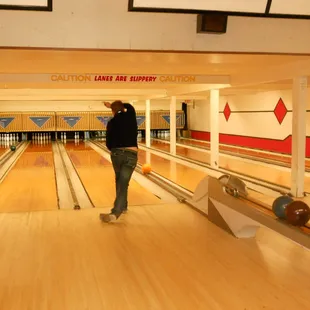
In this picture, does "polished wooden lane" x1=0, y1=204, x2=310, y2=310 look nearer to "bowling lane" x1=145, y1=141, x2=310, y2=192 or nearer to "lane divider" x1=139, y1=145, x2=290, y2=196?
"lane divider" x1=139, y1=145, x2=290, y2=196

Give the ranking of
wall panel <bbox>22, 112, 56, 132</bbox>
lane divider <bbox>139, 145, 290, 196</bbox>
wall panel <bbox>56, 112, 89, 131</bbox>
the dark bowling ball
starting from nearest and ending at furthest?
the dark bowling ball
lane divider <bbox>139, 145, 290, 196</bbox>
wall panel <bbox>22, 112, 56, 132</bbox>
wall panel <bbox>56, 112, 89, 131</bbox>

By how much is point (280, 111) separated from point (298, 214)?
884 cm

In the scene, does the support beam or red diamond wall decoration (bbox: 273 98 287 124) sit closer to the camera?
the support beam

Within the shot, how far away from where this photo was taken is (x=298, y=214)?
318 centimetres

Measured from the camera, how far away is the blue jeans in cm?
445

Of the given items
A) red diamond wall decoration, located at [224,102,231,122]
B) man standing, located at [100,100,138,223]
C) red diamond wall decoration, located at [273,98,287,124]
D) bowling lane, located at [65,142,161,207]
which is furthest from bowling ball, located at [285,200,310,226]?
red diamond wall decoration, located at [224,102,231,122]

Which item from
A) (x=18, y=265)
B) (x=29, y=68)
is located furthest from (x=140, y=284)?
(x=29, y=68)

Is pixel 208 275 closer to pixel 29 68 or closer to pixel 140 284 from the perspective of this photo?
pixel 140 284

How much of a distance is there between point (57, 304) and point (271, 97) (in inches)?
406

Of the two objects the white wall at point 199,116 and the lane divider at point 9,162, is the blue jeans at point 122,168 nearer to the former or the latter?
the lane divider at point 9,162

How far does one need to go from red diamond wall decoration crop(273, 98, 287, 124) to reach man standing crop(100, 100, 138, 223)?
7.74 meters

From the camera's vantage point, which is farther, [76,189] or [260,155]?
[260,155]

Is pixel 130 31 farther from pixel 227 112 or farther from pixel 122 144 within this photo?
pixel 227 112

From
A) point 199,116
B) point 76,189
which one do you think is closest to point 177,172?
point 76,189
